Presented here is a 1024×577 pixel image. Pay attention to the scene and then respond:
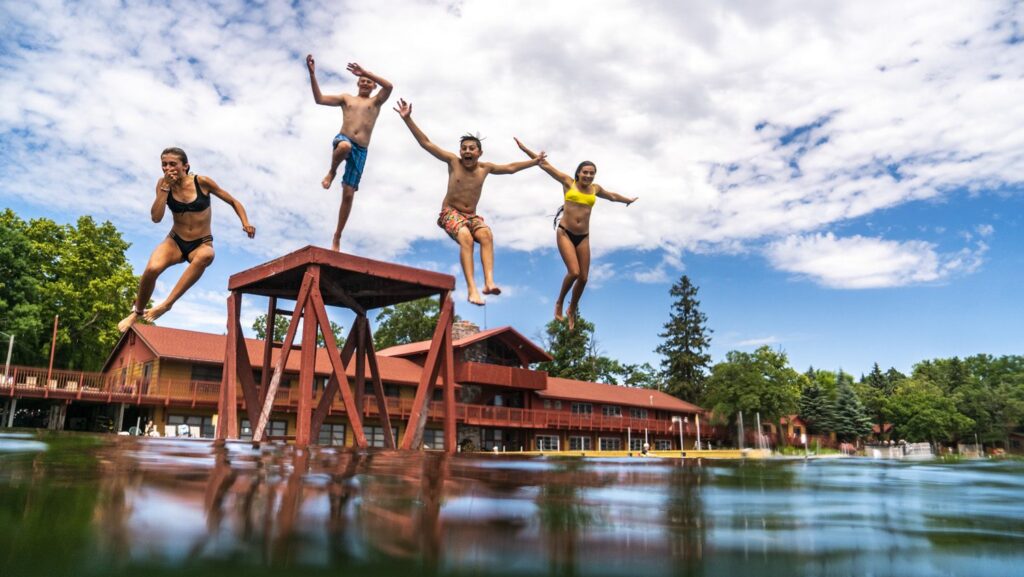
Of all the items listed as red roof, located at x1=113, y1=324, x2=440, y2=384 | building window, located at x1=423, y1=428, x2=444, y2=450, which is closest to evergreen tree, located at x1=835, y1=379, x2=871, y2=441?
building window, located at x1=423, y1=428, x2=444, y2=450

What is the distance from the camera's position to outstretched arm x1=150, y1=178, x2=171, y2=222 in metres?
7.88

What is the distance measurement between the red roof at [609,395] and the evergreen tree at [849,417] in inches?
732

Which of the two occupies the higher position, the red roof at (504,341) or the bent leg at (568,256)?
the red roof at (504,341)

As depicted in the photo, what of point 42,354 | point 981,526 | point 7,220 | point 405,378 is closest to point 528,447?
point 405,378

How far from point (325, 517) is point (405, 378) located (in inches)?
1426

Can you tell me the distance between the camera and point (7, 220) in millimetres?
38156

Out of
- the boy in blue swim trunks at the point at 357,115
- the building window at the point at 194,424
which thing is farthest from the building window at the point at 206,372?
the boy in blue swim trunks at the point at 357,115

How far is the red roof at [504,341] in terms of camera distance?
4173 centimetres

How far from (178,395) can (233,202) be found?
1039 inches

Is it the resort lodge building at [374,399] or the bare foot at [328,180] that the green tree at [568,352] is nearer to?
the resort lodge building at [374,399]

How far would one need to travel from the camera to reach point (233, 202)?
847cm

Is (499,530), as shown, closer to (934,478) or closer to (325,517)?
(325,517)

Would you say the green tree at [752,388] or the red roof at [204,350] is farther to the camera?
the green tree at [752,388]

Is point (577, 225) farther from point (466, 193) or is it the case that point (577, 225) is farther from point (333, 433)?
point (333, 433)
